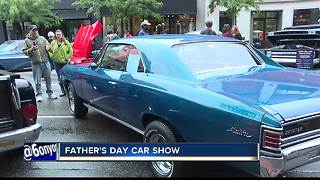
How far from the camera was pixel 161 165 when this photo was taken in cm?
405

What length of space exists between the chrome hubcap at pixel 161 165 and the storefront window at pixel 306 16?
812 inches

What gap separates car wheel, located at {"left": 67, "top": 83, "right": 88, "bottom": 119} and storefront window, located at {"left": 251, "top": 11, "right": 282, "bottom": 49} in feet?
59.9

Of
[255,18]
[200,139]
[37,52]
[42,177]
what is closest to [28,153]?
[42,177]

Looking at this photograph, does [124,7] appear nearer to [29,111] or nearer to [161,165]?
[29,111]

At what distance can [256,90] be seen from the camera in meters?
3.60

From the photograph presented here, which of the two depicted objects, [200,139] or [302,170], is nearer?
[200,139]

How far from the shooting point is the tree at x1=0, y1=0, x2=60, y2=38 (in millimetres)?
19250

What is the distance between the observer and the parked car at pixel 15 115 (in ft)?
13.5

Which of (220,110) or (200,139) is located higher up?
(220,110)

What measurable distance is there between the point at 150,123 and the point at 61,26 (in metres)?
21.7

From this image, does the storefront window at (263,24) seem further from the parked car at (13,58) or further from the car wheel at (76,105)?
the car wheel at (76,105)

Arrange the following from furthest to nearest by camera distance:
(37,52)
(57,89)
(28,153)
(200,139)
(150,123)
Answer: (57,89), (37,52), (150,123), (200,139), (28,153)

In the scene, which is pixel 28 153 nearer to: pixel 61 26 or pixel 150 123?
pixel 150 123

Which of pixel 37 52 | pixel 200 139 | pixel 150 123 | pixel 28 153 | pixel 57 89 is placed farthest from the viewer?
pixel 57 89
